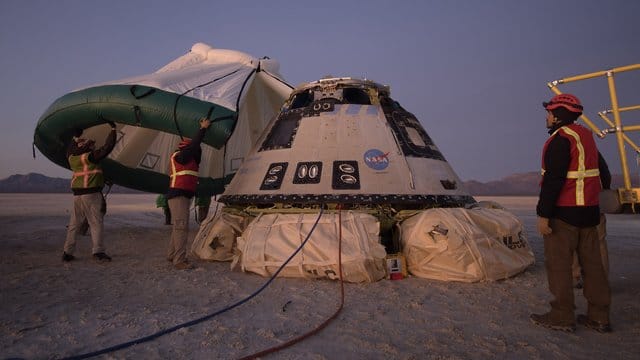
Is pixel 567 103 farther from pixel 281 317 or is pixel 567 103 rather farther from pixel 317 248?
pixel 281 317

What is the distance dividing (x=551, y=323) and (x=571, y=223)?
2.66 ft

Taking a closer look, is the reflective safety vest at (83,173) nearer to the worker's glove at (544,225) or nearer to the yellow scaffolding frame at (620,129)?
the worker's glove at (544,225)

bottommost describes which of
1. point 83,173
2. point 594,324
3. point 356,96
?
point 594,324

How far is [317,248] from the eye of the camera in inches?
186

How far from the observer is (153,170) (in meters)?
9.69

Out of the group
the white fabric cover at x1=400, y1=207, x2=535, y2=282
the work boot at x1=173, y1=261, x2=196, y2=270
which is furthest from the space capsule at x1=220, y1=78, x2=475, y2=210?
the work boot at x1=173, y1=261, x2=196, y2=270

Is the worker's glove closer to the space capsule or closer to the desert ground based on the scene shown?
the desert ground

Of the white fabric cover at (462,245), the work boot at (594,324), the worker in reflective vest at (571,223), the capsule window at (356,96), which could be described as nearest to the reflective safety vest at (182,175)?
the capsule window at (356,96)

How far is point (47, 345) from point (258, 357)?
58.3 inches

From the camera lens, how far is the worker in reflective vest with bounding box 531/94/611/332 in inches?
124

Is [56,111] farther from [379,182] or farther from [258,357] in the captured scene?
[258,357]

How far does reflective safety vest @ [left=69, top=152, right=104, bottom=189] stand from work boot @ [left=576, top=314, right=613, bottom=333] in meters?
→ 6.39

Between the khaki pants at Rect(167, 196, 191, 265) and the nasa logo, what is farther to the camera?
the nasa logo

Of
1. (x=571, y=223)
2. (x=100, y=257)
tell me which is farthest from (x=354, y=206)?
(x=100, y=257)
